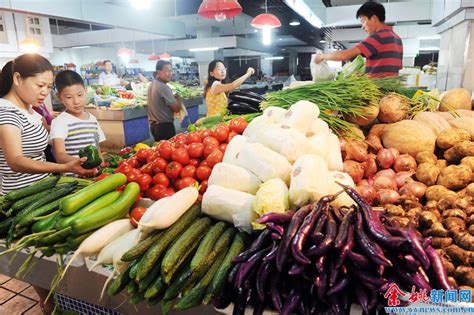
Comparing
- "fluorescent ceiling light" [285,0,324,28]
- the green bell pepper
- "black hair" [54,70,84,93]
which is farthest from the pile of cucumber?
"fluorescent ceiling light" [285,0,324,28]

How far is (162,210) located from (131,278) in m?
0.29

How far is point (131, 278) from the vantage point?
1.30 metres

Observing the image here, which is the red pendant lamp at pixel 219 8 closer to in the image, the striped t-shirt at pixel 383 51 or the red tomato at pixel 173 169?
the striped t-shirt at pixel 383 51

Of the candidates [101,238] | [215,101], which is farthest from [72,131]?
[215,101]

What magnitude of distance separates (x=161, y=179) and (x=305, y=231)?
1066 mm

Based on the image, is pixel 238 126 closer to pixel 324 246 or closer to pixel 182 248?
pixel 182 248

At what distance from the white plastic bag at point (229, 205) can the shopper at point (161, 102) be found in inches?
166

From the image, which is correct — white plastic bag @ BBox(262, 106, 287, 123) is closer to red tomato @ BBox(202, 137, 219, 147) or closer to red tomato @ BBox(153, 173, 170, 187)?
red tomato @ BBox(202, 137, 219, 147)

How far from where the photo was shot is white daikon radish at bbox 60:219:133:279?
150cm

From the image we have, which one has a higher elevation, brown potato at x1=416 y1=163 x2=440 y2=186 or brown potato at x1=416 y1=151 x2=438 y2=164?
brown potato at x1=416 y1=151 x2=438 y2=164

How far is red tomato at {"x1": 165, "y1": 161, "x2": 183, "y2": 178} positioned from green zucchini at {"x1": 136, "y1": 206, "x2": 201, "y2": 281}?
40 centimetres

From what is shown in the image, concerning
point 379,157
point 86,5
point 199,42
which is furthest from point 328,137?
point 199,42

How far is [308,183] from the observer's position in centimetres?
140

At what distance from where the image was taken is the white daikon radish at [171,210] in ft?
4.66
